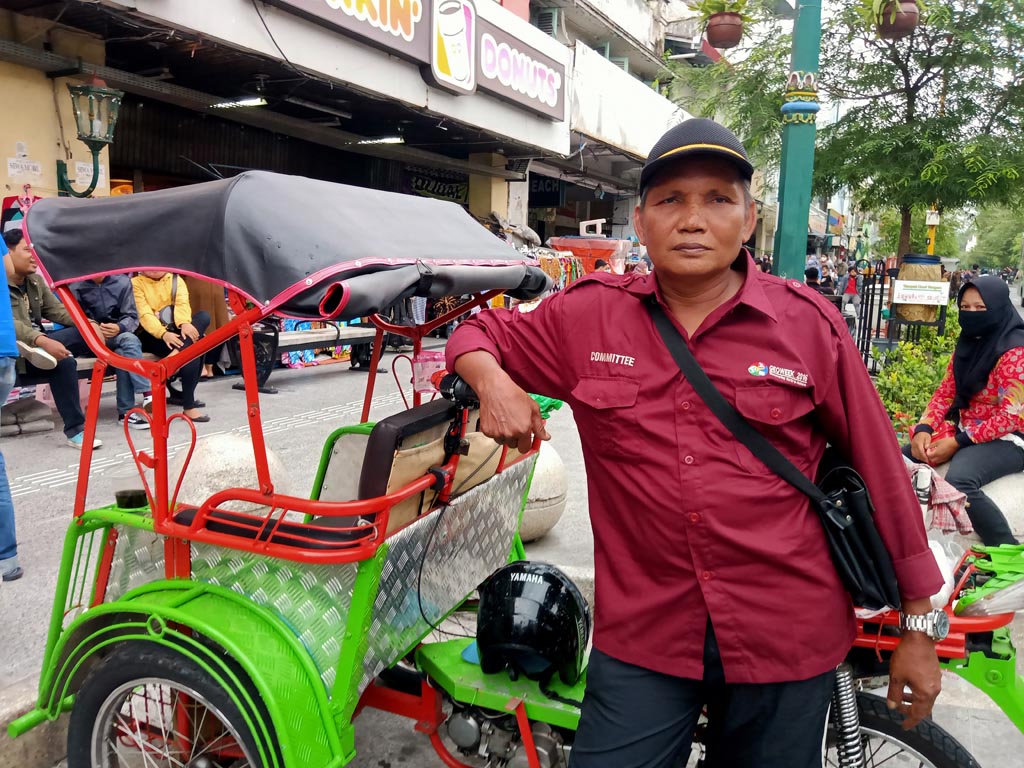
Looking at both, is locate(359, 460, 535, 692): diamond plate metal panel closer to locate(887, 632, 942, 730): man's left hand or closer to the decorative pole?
locate(887, 632, 942, 730): man's left hand

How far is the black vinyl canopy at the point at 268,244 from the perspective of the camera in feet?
7.17

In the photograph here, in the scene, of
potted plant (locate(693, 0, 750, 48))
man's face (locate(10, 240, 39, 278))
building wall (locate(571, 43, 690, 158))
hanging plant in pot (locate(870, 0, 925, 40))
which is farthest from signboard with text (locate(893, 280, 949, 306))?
man's face (locate(10, 240, 39, 278))

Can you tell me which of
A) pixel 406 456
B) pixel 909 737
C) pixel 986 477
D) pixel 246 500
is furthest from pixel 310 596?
pixel 986 477

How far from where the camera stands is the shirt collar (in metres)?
1.73

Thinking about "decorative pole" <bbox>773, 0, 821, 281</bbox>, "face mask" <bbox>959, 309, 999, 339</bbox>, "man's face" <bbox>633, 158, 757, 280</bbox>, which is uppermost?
"decorative pole" <bbox>773, 0, 821, 281</bbox>

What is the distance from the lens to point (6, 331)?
4.02 metres

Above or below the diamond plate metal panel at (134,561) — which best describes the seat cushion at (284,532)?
above

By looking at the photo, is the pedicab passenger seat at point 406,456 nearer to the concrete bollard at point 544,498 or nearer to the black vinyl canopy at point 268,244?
the black vinyl canopy at point 268,244

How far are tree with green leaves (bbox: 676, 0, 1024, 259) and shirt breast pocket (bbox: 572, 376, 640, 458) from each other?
920 cm

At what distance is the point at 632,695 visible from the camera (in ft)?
5.87

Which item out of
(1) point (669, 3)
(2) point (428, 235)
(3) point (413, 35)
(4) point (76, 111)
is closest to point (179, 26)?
(4) point (76, 111)

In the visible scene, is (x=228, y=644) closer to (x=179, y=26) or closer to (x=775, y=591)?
(x=775, y=591)

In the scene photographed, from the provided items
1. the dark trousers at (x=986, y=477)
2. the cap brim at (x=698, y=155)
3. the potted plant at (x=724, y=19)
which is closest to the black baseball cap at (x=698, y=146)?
the cap brim at (x=698, y=155)

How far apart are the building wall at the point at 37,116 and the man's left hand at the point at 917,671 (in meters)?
8.20
